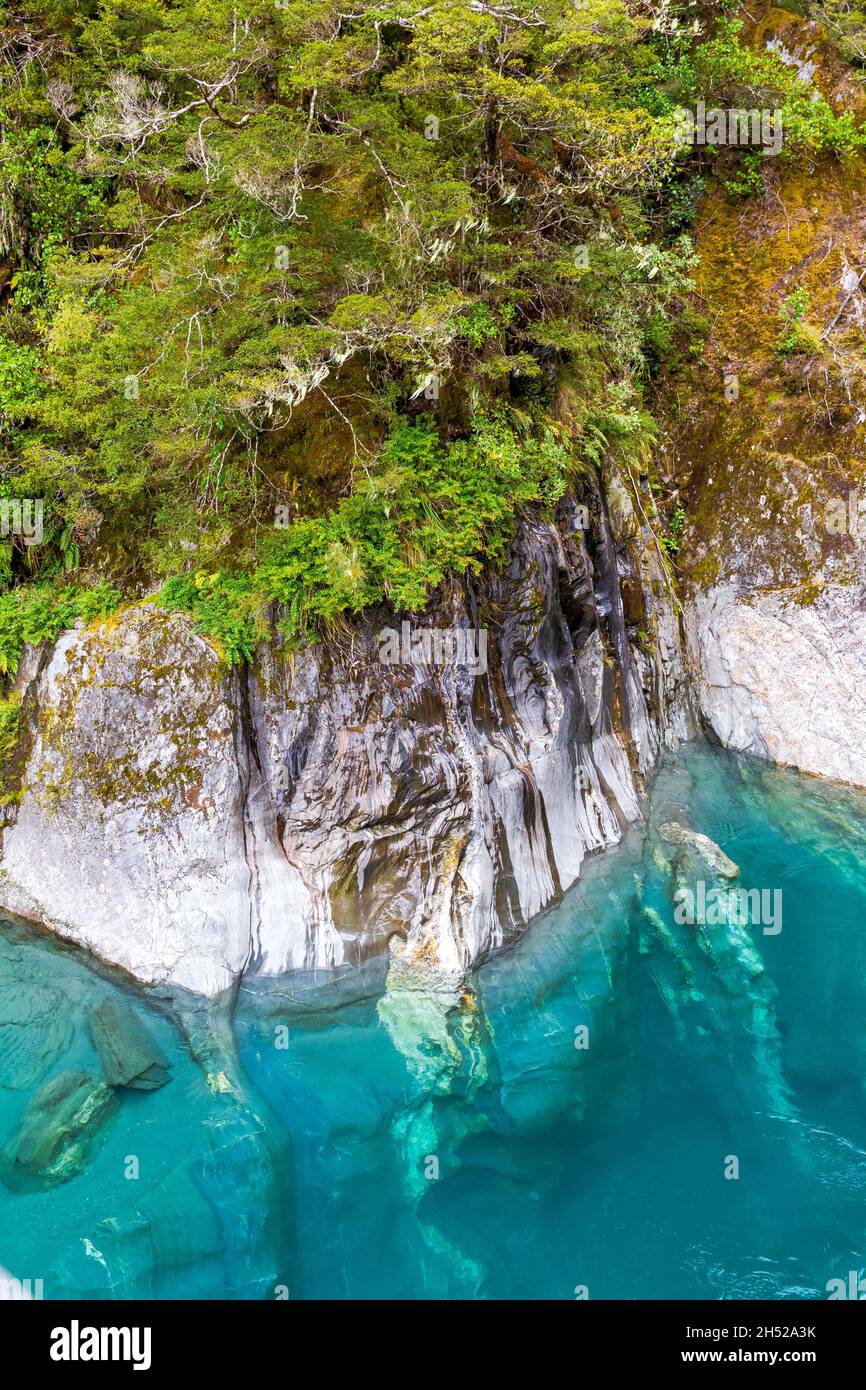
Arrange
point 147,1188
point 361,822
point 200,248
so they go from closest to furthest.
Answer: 1. point 147,1188
2. point 200,248
3. point 361,822

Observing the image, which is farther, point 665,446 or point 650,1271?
point 665,446

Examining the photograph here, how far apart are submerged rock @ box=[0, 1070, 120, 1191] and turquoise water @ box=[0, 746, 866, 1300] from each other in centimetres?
12

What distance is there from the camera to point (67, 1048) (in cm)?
786

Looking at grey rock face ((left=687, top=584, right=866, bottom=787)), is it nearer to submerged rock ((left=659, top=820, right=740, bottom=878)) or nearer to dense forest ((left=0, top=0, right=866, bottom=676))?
submerged rock ((left=659, top=820, right=740, bottom=878))

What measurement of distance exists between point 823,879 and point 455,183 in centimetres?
984

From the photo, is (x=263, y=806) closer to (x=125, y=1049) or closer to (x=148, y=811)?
(x=148, y=811)

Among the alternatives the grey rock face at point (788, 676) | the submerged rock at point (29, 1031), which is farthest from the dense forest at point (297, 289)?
the grey rock face at point (788, 676)

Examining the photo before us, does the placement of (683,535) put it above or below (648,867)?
above

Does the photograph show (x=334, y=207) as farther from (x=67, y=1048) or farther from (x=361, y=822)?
(x=67, y=1048)

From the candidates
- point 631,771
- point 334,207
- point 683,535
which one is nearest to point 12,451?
point 334,207

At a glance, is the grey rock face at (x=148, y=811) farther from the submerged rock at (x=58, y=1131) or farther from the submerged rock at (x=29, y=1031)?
the submerged rock at (x=58, y=1131)

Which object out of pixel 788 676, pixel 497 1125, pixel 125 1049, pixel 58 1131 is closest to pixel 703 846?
pixel 788 676

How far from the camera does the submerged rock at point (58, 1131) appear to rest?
268 inches

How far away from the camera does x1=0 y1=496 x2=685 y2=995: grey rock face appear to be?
8633 millimetres
